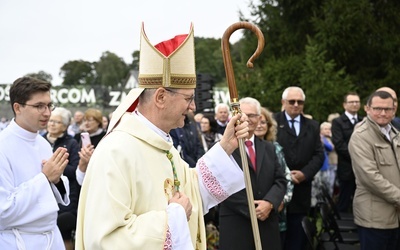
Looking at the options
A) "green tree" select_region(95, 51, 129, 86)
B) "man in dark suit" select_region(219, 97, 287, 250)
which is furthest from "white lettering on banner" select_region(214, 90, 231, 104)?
"green tree" select_region(95, 51, 129, 86)

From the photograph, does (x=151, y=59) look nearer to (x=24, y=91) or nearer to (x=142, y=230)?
(x=142, y=230)

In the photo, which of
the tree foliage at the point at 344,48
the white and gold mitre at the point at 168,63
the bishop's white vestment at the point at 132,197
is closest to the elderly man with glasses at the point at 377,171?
the bishop's white vestment at the point at 132,197

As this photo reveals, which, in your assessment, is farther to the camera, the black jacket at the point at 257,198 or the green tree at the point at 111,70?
the green tree at the point at 111,70

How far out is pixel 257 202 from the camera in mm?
4918

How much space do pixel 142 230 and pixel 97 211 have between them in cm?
24

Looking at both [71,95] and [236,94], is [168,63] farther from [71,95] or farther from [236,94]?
[71,95]

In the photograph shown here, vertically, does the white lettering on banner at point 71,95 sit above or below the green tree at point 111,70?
below

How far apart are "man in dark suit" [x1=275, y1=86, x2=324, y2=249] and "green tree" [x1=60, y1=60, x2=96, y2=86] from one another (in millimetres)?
80942

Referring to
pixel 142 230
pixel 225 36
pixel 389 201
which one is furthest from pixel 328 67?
pixel 142 230

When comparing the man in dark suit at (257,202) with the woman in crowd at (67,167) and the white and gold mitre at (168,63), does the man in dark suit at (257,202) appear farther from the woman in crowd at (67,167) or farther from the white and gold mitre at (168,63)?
the white and gold mitre at (168,63)

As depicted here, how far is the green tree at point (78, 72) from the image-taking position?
285 feet

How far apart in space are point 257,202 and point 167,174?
2018 millimetres

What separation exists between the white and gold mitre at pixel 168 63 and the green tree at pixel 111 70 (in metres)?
76.3

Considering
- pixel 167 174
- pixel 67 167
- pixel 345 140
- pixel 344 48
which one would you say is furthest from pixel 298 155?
pixel 344 48
